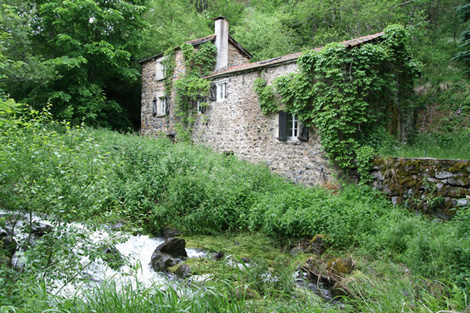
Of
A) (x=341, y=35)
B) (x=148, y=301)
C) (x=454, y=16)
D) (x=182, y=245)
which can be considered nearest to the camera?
(x=148, y=301)

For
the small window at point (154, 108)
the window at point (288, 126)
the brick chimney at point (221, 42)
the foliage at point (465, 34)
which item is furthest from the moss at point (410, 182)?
the small window at point (154, 108)

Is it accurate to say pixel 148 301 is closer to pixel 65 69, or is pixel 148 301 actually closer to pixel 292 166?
pixel 292 166

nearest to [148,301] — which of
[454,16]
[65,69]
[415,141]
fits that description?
[415,141]

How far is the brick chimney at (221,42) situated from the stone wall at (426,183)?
1007 centimetres

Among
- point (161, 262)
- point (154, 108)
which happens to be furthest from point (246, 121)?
point (161, 262)

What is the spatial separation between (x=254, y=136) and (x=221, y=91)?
2979 mm

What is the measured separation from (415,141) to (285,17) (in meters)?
9.95

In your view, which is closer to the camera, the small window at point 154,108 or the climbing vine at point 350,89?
the climbing vine at point 350,89

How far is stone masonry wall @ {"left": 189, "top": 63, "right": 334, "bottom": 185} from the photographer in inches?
392

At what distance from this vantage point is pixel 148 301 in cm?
253

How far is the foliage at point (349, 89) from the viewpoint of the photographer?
885cm

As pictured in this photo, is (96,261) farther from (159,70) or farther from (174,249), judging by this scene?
(159,70)

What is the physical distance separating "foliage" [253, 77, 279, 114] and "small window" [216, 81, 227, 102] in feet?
6.55

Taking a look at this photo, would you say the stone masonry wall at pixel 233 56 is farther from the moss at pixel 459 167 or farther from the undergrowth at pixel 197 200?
the moss at pixel 459 167
